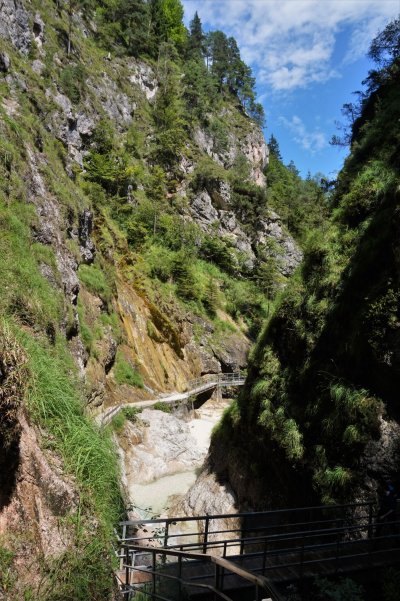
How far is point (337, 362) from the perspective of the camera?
9.11 meters

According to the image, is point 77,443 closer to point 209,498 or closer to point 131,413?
point 209,498

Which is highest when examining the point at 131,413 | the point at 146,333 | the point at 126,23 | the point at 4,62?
the point at 126,23

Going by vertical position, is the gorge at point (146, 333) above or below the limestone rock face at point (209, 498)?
above

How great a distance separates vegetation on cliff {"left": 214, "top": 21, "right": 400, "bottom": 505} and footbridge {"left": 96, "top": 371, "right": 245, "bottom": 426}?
446 cm

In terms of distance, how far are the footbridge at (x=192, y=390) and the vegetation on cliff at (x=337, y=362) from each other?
446 centimetres

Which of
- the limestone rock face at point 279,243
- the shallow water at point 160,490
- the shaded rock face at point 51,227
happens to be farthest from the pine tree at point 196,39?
the shallow water at point 160,490

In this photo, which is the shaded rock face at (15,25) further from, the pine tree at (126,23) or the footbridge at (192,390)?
the footbridge at (192,390)

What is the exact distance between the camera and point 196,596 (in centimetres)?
524

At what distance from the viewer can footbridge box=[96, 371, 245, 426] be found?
15702mm

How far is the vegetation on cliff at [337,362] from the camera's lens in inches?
308

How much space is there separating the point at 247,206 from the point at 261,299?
1440cm

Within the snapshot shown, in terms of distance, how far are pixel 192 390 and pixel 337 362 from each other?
17.1 metres

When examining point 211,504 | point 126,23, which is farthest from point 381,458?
point 126,23

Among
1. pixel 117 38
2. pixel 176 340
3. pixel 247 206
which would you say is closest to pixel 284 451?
pixel 176 340
